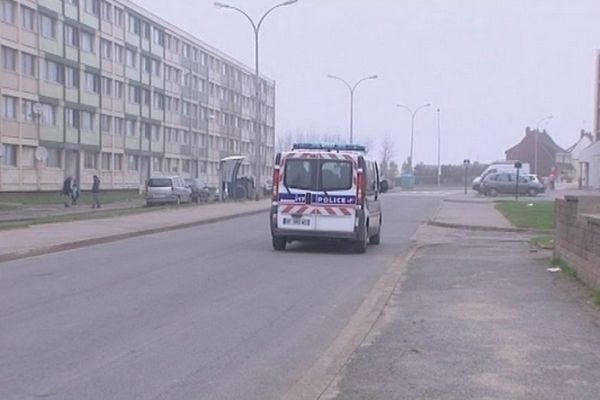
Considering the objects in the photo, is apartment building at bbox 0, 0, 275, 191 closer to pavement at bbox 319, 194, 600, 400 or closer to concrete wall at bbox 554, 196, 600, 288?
concrete wall at bbox 554, 196, 600, 288

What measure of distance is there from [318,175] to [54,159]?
4394 centimetres

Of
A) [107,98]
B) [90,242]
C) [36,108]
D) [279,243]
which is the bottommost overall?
[90,242]

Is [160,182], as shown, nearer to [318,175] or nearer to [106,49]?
[106,49]

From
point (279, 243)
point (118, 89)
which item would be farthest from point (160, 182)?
point (279, 243)

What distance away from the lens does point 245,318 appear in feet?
38.4

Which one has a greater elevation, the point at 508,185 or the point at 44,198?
the point at 508,185

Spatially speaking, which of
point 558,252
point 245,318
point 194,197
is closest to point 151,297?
point 245,318

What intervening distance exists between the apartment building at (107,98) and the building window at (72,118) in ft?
0.21

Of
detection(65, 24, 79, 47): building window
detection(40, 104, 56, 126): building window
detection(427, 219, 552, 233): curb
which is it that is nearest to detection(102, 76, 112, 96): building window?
detection(65, 24, 79, 47): building window

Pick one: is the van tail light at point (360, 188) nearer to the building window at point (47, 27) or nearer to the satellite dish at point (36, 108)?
the satellite dish at point (36, 108)

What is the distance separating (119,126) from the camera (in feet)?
242

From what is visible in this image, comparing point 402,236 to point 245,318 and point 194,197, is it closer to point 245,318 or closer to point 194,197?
point 245,318

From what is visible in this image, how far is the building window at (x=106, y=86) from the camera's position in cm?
7000

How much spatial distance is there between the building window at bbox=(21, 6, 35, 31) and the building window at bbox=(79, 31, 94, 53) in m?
7.05
